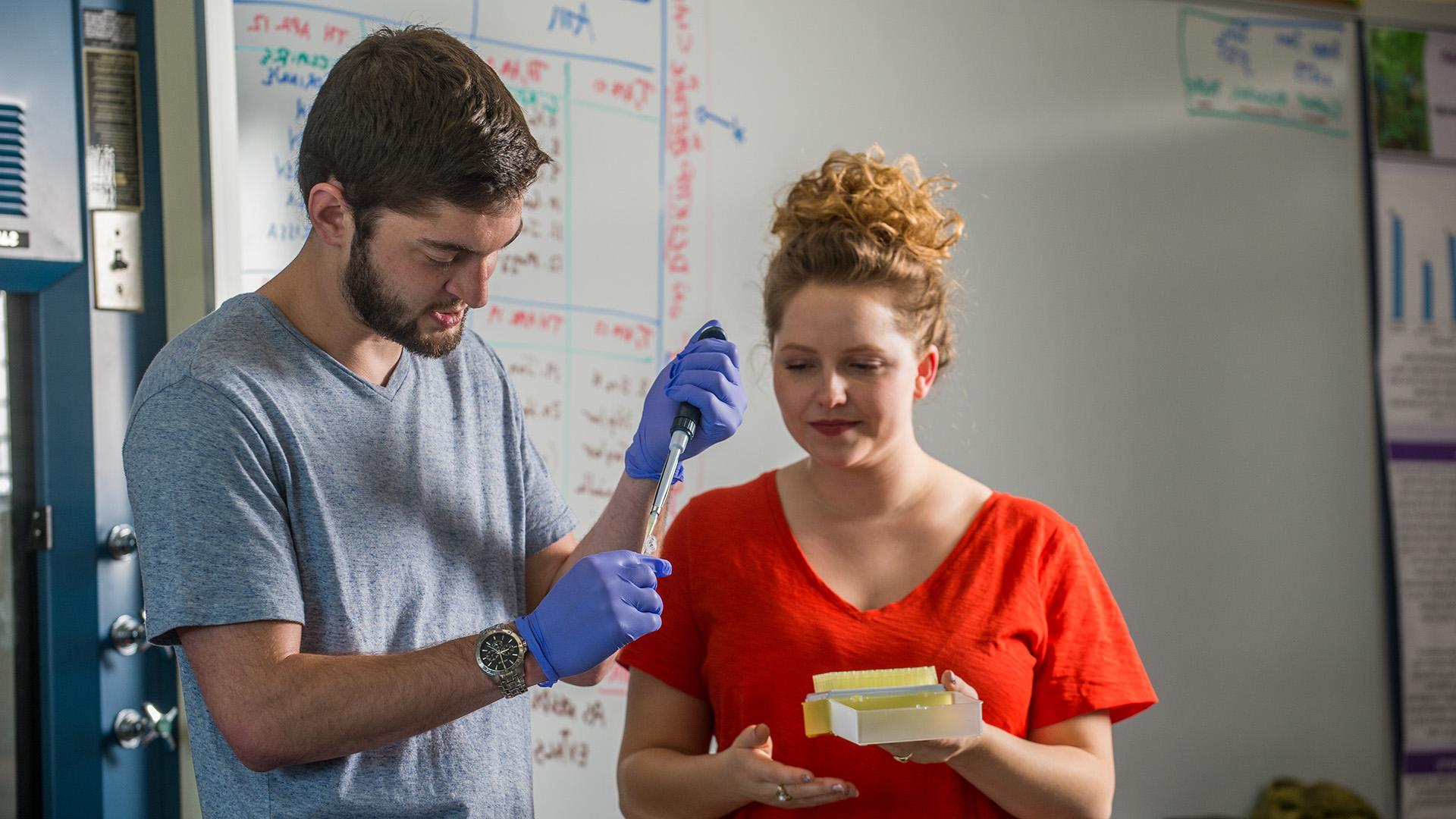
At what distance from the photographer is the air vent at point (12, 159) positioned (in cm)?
160

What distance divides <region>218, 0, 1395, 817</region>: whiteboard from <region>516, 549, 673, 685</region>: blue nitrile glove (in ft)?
2.74

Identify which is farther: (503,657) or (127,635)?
(127,635)

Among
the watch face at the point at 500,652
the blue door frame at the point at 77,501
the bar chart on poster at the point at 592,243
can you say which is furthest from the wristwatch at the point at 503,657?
the blue door frame at the point at 77,501

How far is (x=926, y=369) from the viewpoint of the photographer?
4.56 ft

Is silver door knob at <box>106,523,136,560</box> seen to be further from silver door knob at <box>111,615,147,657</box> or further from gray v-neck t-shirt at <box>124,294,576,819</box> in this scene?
gray v-neck t-shirt at <box>124,294,576,819</box>

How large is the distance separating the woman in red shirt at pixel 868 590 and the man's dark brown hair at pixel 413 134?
0.44 metres

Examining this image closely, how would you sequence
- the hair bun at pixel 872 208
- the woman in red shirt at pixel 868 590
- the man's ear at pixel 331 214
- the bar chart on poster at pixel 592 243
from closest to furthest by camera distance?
the man's ear at pixel 331 214, the woman in red shirt at pixel 868 590, the hair bun at pixel 872 208, the bar chart on poster at pixel 592 243

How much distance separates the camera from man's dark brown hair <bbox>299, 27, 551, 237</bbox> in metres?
0.99

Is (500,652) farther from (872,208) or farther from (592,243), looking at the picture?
(592,243)

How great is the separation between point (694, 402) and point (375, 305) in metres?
0.33

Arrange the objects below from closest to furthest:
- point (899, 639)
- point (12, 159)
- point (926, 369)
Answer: point (899, 639) → point (926, 369) → point (12, 159)

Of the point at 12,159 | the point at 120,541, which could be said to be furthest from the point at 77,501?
the point at 12,159

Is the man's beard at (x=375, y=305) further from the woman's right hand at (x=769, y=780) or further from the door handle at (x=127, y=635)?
the door handle at (x=127, y=635)

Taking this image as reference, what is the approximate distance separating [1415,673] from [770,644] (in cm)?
174
